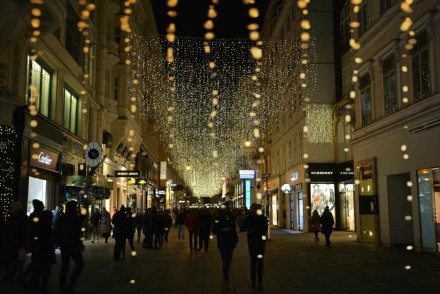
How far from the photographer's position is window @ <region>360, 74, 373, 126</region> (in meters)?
22.3

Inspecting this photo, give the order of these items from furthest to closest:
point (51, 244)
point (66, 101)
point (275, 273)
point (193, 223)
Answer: point (66, 101) < point (193, 223) < point (275, 273) < point (51, 244)

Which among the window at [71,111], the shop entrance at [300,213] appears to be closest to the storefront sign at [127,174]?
the window at [71,111]

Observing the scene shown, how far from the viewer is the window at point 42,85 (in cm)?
1888

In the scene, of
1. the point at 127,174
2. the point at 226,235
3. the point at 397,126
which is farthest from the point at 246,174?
the point at 226,235

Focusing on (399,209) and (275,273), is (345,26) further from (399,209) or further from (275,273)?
(275,273)

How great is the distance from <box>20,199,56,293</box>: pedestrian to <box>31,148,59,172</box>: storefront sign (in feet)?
27.2

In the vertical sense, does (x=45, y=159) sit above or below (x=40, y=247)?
above

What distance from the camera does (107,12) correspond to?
3072 centimetres

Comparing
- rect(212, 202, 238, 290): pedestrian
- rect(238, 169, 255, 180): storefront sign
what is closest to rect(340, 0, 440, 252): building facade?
rect(212, 202, 238, 290): pedestrian

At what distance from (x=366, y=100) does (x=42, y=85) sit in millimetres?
14009

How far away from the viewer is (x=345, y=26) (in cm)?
3164

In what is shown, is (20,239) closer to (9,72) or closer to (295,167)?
(9,72)

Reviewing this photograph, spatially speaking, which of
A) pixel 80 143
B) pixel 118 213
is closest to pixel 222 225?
pixel 118 213

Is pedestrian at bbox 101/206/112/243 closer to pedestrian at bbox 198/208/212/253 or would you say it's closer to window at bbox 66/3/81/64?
pedestrian at bbox 198/208/212/253
